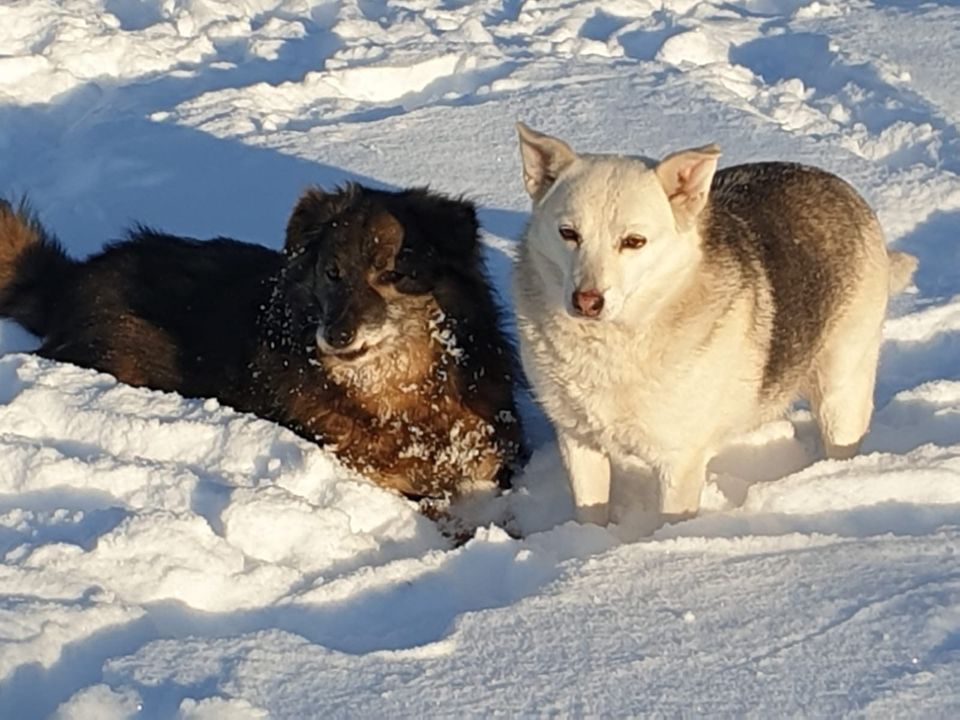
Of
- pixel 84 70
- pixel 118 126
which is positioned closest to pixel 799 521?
pixel 118 126

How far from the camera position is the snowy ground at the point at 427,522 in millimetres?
3387

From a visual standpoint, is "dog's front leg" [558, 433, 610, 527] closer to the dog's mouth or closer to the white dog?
the white dog

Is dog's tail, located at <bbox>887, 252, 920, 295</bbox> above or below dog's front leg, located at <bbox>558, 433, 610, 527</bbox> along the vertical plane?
above

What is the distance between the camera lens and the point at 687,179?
13.3 ft

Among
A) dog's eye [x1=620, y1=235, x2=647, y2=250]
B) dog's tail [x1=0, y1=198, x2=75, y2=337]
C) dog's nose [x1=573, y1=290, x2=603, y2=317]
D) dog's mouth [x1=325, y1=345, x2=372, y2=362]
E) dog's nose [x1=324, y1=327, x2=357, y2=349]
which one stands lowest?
dog's tail [x1=0, y1=198, x2=75, y2=337]

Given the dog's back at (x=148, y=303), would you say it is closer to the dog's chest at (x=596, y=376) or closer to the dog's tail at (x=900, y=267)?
the dog's chest at (x=596, y=376)

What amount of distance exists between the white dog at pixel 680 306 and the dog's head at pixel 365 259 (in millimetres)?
536

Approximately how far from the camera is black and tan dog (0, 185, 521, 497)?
15.6 feet

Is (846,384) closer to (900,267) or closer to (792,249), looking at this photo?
(792,249)

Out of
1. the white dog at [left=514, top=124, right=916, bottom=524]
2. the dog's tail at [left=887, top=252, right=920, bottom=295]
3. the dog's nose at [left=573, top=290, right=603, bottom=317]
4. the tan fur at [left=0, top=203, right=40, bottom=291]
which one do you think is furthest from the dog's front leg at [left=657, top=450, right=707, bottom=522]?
the tan fur at [left=0, top=203, right=40, bottom=291]

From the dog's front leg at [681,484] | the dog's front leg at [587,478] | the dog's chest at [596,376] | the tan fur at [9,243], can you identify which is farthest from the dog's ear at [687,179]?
the tan fur at [9,243]

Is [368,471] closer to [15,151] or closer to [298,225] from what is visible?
[298,225]

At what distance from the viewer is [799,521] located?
435 cm

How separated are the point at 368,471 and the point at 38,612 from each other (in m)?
1.56
